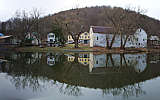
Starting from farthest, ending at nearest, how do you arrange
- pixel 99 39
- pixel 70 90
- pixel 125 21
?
pixel 99 39, pixel 125 21, pixel 70 90

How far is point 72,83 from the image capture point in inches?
307

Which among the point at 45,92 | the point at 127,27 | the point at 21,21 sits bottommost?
the point at 45,92

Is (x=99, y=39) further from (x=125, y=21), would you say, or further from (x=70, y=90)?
(x=70, y=90)

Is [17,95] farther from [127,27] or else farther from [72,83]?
[127,27]

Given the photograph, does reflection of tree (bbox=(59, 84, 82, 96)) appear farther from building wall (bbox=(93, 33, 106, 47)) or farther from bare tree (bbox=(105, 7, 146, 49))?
building wall (bbox=(93, 33, 106, 47))

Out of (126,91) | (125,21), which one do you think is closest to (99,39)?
(125,21)

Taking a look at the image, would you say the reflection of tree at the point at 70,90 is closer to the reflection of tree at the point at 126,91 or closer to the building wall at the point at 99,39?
the reflection of tree at the point at 126,91

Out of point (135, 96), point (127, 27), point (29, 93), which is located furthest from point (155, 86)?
point (127, 27)

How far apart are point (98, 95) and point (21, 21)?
46.7 meters

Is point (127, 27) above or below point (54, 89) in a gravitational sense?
above

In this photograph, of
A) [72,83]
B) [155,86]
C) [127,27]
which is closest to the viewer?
[155,86]

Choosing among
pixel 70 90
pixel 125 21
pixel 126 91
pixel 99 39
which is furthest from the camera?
pixel 99 39

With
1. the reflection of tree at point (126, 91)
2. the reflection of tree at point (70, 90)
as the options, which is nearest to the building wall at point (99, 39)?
the reflection of tree at point (70, 90)

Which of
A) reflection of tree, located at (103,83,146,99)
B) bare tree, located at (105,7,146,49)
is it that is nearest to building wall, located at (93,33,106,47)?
bare tree, located at (105,7,146,49)
